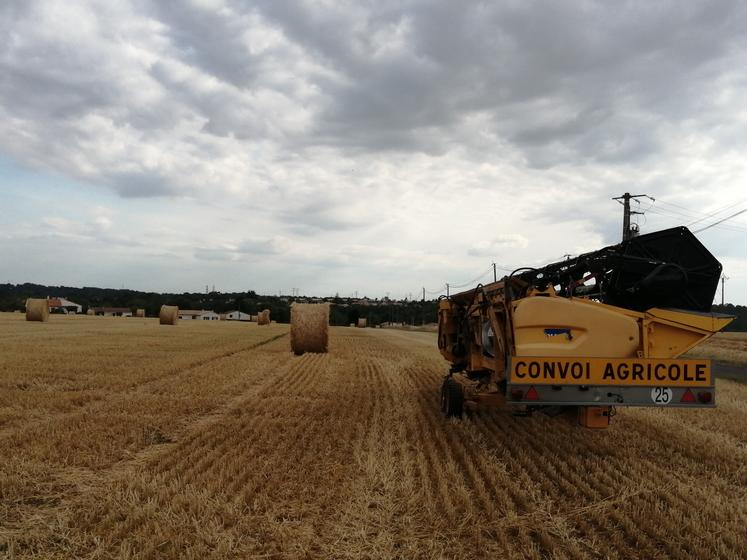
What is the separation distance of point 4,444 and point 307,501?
12.6 feet

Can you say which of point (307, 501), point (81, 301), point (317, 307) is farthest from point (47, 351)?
point (81, 301)

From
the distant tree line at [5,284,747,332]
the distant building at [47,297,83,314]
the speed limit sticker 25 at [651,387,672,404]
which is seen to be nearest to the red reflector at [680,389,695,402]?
the speed limit sticker 25 at [651,387,672,404]

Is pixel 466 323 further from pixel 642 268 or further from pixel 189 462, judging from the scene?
pixel 189 462

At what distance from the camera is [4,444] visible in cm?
627

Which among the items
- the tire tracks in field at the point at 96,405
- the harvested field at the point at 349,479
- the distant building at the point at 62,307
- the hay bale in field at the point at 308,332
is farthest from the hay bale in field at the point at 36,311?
the distant building at the point at 62,307

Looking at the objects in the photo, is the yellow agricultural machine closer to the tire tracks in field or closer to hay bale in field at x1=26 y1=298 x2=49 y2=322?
the tire tracks in field

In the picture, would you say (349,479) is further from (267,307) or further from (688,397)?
(267,307)

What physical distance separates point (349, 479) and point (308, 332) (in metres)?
14.0

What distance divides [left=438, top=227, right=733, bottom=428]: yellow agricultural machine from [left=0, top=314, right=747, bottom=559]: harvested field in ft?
2.62

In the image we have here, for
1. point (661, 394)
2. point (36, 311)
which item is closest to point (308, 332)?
point (661, 394)

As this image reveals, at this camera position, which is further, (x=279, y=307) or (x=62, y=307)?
(x=62, y=307)

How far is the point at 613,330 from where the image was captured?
6000mm

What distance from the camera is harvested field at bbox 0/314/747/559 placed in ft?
13.2

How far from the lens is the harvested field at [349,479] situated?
4.02 metres
